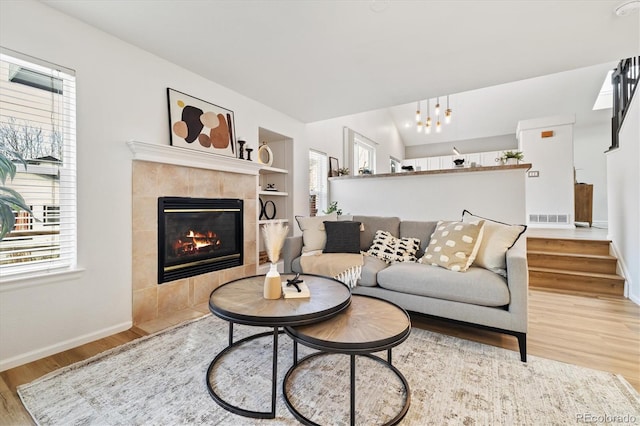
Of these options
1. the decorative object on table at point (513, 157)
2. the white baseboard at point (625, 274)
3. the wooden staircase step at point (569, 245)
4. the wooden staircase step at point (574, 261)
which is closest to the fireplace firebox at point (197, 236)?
the decorative object on table at point (513, 157)

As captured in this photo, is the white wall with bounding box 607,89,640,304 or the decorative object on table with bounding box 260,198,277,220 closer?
the white wall with bounding box 607,89,640,304

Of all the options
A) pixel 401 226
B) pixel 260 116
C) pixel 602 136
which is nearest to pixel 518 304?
pixel 401 226

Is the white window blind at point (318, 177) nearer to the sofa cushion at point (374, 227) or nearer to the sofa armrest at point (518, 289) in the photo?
the sofa cushion at point (374, 227)

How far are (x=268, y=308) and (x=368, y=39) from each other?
7.36ft

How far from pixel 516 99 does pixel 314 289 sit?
7.35 metres

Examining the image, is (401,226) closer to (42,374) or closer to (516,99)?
(42,374)

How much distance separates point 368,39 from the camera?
231 cm

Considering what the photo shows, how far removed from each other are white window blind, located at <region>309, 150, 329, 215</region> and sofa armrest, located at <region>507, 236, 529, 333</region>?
324cm

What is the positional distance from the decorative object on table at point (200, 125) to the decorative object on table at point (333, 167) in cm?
222

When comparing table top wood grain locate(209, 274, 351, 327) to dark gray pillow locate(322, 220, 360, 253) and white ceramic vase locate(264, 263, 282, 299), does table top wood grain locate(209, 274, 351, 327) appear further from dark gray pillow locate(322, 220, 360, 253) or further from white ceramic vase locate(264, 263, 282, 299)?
dark gray pillow locate(322, 220, 360, 253)

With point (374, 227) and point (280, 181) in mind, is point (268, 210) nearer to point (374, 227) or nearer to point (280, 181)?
point (280, 181)

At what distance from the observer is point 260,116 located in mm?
3764

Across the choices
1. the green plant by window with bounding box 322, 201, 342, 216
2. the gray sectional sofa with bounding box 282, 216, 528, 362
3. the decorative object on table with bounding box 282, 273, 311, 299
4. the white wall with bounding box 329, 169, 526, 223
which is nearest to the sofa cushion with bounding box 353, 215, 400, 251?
the gray sectional sofa with bounding box 282, 216, 528, 362

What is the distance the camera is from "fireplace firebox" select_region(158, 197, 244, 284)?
264cm
